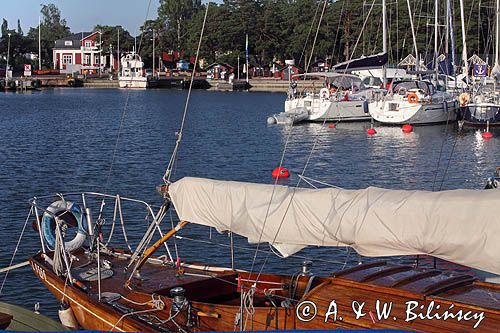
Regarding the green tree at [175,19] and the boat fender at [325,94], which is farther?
the green tree at [175,19]

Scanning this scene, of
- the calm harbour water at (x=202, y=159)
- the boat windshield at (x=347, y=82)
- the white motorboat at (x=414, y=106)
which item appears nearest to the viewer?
the calm harbour water at (x=202, y=159)

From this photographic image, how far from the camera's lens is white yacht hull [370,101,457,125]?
57.2m

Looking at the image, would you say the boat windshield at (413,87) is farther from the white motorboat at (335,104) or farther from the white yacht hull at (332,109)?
the white yacht hull at (332,109)

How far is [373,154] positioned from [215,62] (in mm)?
98257

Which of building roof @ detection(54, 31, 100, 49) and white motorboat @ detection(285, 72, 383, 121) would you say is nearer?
white motorboat @ detection(285, 72, 383, 121)

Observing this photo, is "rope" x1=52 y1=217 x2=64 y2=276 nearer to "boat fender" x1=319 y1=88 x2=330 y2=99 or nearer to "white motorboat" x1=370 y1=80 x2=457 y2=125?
"white motorboat" x1=370 y1=80 x2=457 y2=125

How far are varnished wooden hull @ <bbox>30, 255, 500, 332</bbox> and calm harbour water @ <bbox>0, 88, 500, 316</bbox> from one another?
177 inches

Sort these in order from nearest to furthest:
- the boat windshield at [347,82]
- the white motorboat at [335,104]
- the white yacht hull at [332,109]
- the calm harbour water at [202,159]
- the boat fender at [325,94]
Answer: the calm harbour water at [202,159], the white yacht hull at [332,109], the white motorboat at [335,104], the boat fender at [325,94], the boat windshield at [347,82]

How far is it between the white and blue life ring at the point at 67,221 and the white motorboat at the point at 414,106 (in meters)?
43.4

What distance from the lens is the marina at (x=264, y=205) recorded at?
11.5m

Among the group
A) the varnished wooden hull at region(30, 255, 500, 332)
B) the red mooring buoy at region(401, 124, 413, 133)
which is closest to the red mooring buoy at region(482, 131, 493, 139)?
the red mooring buoy at region(401, 124, 413, 133)

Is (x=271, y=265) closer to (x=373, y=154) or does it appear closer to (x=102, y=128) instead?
(x=373, y=154)

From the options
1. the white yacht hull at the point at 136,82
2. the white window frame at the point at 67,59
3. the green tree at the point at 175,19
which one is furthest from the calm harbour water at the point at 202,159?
the white window frame at the point at 67,59

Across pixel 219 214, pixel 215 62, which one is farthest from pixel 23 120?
pixel 215 62
